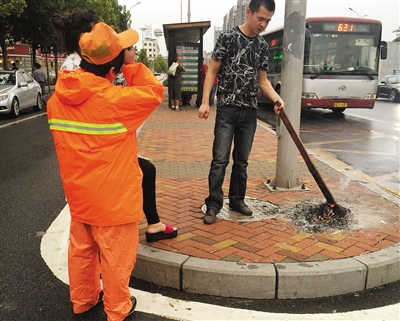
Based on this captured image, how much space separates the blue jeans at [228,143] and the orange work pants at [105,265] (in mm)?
1522

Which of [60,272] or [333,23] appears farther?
[333,23]

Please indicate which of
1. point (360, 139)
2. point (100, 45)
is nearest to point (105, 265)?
point (100, 45)

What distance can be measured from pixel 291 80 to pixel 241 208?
1.71 m

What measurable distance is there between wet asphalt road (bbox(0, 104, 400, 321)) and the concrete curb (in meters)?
0.05

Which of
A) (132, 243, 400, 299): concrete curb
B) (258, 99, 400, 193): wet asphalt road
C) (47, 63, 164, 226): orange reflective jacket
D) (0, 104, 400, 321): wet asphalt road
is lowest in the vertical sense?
(258, 99, 400, 193): wet asphalt road

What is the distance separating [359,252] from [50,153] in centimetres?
619

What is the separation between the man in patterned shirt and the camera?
3668 mm

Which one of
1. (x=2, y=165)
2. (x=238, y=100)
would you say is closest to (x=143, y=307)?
(x=238, y=100)

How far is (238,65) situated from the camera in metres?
3.70

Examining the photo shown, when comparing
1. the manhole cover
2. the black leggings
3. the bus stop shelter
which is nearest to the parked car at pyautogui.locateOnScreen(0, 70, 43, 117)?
the bus stop shelter

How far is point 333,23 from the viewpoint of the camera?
12.8 meters

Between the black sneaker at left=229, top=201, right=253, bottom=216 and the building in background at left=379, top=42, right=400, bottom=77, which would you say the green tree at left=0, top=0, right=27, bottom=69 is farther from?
the building in background at left=379, top=42, right=400, bottom=77

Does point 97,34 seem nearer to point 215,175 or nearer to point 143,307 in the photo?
point 143,307

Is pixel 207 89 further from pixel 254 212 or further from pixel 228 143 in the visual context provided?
pixel 254 212
